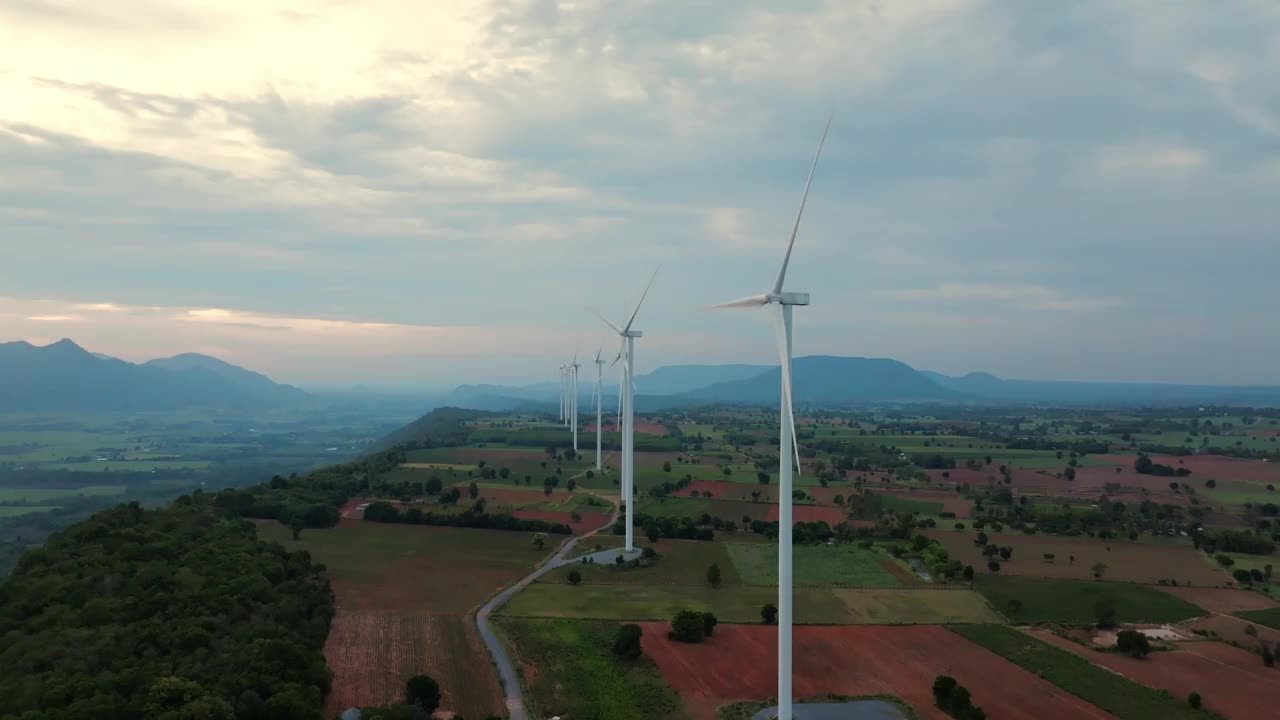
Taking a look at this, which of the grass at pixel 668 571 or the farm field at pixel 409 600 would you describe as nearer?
the farm field at pixel 409 600

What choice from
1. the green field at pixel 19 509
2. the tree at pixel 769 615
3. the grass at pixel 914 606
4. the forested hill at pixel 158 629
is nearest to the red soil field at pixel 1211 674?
the grass at pixel 914 606

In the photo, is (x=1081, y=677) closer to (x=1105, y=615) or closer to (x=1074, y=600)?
(x=1105, y=615)

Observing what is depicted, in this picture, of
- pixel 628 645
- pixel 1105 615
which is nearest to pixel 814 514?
pixel 1105 615

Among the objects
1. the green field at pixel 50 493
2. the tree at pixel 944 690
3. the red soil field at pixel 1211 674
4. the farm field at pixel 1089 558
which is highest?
the tree at pixel 944 690

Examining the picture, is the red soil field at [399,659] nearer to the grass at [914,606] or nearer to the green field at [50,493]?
the grass at [914,606]

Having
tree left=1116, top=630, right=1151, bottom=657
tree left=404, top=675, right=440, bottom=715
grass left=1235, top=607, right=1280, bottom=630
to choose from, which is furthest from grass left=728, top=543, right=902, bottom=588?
tree left=404, top=675, right=440, bottom=715

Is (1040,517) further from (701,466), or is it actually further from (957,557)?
(701,466)

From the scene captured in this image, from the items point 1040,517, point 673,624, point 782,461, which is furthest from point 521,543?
point 1040,517
